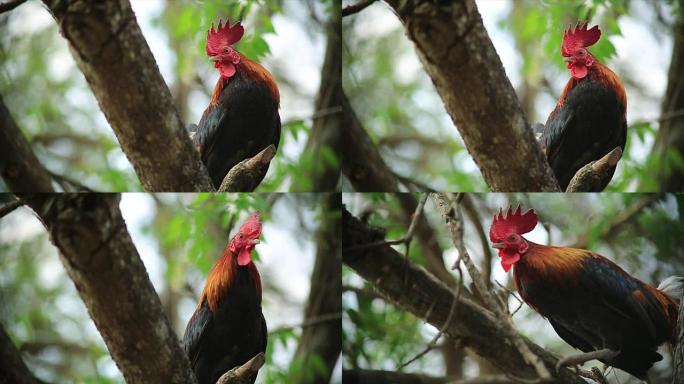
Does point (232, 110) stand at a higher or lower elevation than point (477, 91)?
higher

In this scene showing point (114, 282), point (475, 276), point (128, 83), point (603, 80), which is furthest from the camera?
point (603, 80)

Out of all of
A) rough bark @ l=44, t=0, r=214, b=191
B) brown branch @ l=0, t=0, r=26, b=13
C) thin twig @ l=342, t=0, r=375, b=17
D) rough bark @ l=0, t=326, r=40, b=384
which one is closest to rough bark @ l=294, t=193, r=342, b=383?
rough bark @ l=44, t=0, r=214, b=191

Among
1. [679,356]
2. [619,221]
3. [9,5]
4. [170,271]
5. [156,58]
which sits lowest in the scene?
[679,356]

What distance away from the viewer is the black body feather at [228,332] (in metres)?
2.38

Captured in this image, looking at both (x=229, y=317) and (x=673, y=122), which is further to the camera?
(x=673, y=122)

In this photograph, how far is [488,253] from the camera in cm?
246

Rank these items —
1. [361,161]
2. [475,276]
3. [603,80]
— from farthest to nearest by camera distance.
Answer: [361,161], [603,80], [475,276]

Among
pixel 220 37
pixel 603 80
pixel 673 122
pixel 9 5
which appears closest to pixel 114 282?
pixel 220 37

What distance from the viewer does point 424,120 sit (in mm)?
2496

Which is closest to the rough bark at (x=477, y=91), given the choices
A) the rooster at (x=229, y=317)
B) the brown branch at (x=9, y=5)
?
the rooster at (x=229, y=317)

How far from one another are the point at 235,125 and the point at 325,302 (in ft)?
2.00

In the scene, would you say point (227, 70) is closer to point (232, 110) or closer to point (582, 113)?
point (232, 110)

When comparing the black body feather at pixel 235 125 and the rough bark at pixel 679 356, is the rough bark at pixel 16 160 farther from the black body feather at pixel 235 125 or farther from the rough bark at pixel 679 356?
the rough bark at pixel 679 356

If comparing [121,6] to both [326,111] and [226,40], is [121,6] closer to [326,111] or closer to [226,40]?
[226,40]
